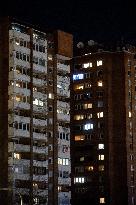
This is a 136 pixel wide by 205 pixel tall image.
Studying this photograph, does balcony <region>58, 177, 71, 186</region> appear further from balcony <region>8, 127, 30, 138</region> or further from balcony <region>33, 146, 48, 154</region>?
balcony <region>8, 127, 30, 138</region>

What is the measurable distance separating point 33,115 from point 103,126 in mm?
43370

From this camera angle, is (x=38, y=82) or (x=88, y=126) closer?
(x=38, y=82)

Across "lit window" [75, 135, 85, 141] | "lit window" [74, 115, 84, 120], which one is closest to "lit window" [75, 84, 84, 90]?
"lit window" [74, 115, 84, 120]

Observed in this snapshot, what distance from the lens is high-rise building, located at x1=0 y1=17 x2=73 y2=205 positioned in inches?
4983

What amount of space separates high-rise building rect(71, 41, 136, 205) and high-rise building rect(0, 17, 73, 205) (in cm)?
3244

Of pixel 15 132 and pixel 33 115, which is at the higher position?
pixel 33 115

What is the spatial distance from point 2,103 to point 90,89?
2099 inches

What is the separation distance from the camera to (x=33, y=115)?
133125 mm

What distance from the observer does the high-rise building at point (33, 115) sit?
126562 mm

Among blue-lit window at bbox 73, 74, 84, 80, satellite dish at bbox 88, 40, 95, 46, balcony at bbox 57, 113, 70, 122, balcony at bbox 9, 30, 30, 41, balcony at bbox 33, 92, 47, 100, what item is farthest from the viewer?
satellite dish at bbox 88, 40, 95, 46

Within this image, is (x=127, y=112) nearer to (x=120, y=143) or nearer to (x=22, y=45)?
(x=120, y=143)

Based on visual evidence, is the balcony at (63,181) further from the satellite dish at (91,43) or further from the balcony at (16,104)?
the satellite dish at (91,43)

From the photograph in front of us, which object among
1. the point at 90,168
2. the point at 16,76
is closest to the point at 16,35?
the point at 16,76

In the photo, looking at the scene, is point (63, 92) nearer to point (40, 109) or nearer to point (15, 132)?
point (40, 109)
